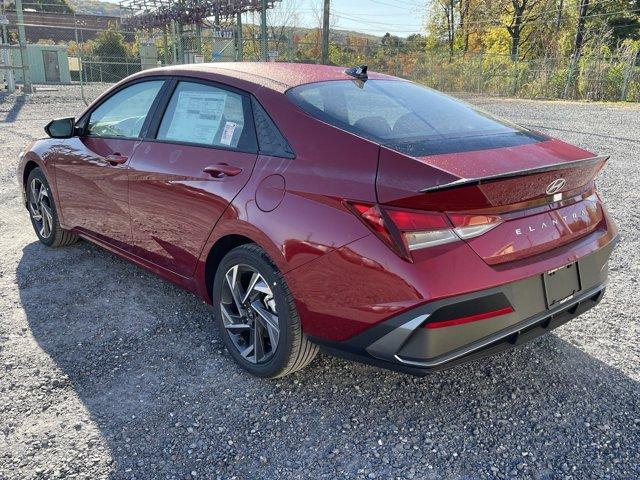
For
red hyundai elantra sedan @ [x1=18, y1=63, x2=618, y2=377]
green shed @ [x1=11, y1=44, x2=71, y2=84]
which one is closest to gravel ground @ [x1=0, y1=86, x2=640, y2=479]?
red hyundai elantra sedan @ [x1=18, y1=63, x2=618, y2=377]

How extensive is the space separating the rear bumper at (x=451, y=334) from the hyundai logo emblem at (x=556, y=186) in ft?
1.29

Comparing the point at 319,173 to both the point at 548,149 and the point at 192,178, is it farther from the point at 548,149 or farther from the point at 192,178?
the point at 548,149

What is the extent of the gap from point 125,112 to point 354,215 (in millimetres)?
2401

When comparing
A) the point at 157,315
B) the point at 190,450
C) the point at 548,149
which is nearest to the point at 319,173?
the point at 548,149

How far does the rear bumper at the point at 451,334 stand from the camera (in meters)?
2.13

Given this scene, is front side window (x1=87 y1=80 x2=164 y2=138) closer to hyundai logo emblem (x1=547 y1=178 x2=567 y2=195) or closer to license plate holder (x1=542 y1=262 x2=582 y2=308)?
hyundai logo emblem (x1=547 y1=178 x2=567 y2=195)

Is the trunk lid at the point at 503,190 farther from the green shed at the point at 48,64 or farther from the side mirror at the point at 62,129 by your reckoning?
the green shed at the point at 48,64

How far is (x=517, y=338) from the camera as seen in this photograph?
7.75 feet

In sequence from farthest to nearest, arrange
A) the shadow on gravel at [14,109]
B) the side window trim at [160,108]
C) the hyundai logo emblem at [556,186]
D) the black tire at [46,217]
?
the shadow on gravel at [14,109]
the black tire at [46,217]
the side window trim at [160,108]
the hyundai logo emblem at [556,186]

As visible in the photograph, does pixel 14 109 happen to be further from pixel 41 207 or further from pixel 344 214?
pixel 344 214

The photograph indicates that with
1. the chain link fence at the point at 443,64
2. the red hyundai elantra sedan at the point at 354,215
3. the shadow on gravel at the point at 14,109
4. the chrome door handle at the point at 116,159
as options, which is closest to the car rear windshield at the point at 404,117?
the red hyundai elantra sedan at the point at 354,215

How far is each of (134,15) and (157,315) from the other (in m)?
38.3

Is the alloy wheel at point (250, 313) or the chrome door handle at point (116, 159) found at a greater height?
the chrome door handle at point (116, 159)

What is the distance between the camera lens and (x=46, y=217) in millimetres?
4711
